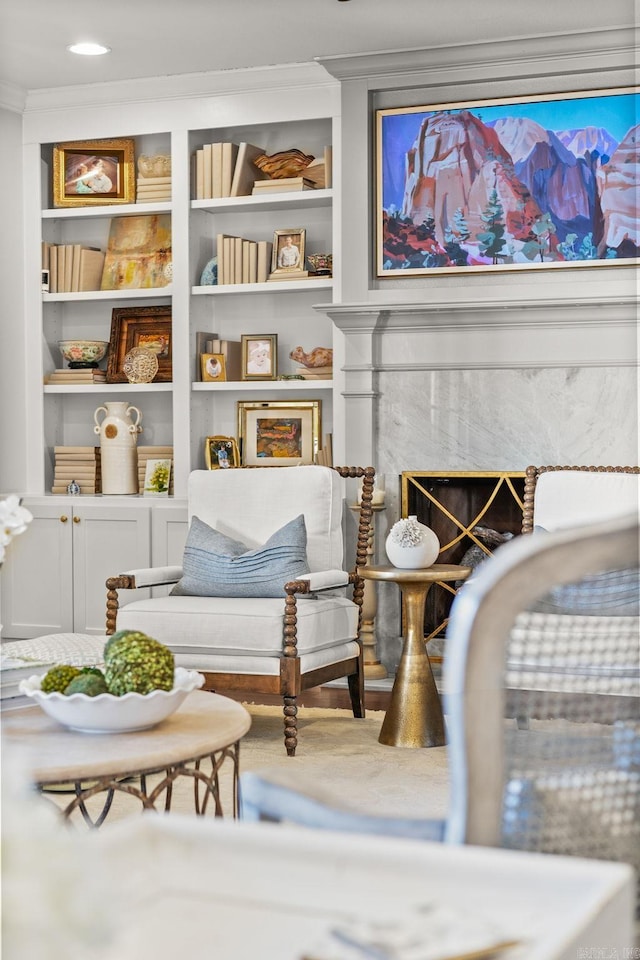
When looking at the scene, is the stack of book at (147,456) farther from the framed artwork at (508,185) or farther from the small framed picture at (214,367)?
the framed artwork at (508,185)

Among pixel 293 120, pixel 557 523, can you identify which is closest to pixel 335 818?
pixel 557 523

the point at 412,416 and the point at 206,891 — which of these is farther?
the point at 412,416

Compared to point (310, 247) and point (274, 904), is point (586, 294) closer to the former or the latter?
point (310, 247)

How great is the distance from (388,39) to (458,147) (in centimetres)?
55

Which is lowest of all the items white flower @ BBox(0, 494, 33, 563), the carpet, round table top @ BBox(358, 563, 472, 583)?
the carpet

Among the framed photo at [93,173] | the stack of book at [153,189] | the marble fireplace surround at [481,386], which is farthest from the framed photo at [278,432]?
the framed photo at [93,173]

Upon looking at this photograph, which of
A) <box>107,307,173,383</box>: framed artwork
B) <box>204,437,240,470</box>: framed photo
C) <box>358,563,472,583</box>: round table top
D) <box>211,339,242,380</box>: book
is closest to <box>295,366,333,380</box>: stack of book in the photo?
<box>211,339,242,380</box>: book

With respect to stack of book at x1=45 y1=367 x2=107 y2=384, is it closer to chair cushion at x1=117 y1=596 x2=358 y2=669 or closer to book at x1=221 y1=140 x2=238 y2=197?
book at x1=221 y1=140 x2=238 y2=197

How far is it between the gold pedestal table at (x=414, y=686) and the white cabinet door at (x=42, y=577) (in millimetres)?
2118

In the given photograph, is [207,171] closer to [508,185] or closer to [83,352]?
[83,352]

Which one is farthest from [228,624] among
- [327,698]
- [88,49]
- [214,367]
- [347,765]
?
[88,49]

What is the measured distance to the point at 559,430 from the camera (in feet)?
16.6

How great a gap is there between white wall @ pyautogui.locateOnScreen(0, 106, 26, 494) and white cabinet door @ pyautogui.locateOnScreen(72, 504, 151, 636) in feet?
1.83

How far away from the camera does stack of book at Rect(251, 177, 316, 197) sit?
555 cm
